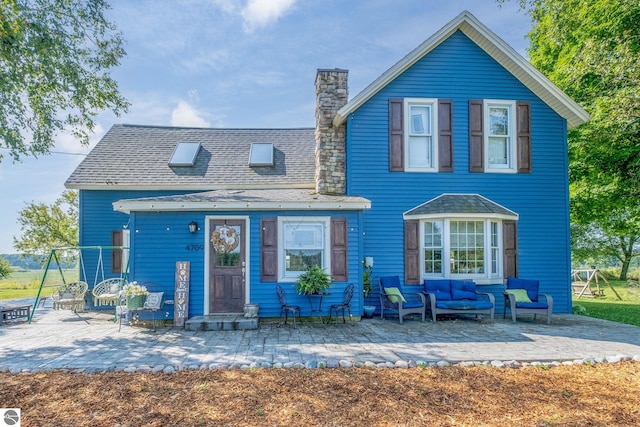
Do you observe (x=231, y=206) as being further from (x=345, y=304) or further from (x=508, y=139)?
(x=508, y=139)

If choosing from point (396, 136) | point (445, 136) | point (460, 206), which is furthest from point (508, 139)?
point (396, 136)

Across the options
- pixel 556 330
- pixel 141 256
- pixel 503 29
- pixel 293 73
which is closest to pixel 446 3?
pixel 503 29

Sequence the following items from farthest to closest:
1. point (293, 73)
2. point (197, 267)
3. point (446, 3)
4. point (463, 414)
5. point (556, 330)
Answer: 1. point (293, 73)
2. point (446, 3)
3. point (197, 267)
4. point (556, 330)
5. point (463, 414)

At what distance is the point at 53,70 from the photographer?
852cm

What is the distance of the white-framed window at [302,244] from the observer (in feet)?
27.6

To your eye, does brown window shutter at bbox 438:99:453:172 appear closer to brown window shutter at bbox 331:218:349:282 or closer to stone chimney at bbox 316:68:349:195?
stone chimney at bbox 316:68:349:195

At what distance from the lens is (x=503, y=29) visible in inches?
453

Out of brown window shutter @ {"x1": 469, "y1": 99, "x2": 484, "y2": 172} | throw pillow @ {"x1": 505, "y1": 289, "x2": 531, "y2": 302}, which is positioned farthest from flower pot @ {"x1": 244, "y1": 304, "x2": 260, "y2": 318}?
brown window shutter @ {"x1": 469, "y1": 99, "x2": 484, "y2": 172}

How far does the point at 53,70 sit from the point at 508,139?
1143cm

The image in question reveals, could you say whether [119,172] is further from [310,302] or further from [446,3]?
[446,3]

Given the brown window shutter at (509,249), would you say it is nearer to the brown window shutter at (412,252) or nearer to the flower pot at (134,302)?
the brown window shutter at (412,252)

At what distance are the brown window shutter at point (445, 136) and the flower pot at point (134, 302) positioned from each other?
25.4 feet

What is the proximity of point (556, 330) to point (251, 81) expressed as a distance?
463 inches

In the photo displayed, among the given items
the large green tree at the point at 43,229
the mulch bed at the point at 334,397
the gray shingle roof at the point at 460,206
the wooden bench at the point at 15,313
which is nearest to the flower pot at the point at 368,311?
the gray shingle roof at the point at 460,206
